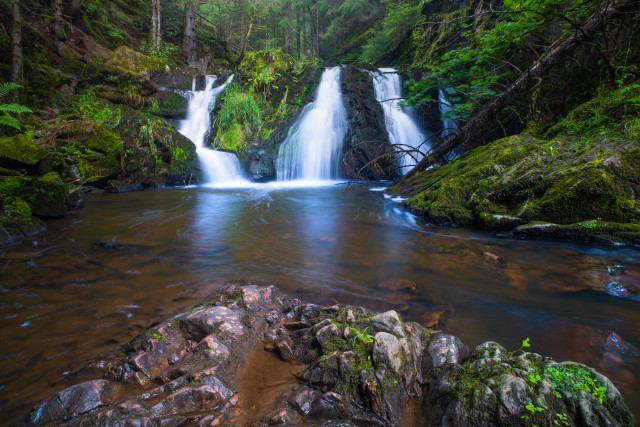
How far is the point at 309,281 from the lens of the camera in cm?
316

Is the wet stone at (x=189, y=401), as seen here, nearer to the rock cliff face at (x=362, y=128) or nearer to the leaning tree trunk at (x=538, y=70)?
the leaning tree trunk at (x=538, y=70)

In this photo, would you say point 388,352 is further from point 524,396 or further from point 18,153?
point 18,153

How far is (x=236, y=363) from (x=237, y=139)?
11918 mm

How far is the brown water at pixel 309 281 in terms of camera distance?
6.28 ft

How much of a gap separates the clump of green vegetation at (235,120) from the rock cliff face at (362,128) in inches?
169

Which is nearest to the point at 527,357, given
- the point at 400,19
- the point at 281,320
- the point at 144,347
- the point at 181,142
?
the point at 281,320

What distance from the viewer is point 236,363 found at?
1.67m

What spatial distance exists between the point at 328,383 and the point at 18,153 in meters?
8.31

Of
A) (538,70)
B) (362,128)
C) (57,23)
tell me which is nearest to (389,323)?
(538,70)

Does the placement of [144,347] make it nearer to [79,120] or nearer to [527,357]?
[527,357]

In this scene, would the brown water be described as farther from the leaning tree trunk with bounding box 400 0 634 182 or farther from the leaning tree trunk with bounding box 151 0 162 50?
the leaning tree trunk with bounding box 151 0 162 50

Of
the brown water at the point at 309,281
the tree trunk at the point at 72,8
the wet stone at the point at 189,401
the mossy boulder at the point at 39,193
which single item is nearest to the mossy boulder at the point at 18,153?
the mossy boulder at the point at 39,193

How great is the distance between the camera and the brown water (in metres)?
1.91

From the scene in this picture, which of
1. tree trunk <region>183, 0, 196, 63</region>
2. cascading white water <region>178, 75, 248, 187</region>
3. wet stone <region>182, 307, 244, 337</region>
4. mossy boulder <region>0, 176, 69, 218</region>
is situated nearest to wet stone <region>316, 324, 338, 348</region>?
wet stone <region>182, 307, 244, 337</region>
